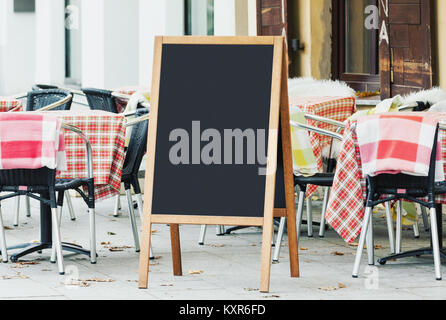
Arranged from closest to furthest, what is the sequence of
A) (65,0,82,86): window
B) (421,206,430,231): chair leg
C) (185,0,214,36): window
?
(421,206,430,231): chair leg, (185,0,214,36): window, (65,0,82,86): window

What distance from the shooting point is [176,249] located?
233 inches

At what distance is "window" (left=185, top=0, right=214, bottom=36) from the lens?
13297 mm

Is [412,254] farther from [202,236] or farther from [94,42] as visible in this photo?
[94,42]

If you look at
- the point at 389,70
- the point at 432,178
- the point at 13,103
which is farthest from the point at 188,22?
the point at 432,178

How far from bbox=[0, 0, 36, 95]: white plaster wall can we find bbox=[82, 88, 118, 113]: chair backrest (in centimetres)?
1312

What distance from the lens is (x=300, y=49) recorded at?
10898mm

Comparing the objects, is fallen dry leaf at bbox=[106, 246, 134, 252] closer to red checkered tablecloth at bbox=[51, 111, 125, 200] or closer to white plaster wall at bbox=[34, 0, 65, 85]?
red checkered tablecloth at bbox=[51, 111, 125, 200]

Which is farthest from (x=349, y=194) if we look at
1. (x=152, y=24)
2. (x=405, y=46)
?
(x=152, y=24)

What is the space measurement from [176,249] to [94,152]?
36.5 inches

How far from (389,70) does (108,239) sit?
3038 mm

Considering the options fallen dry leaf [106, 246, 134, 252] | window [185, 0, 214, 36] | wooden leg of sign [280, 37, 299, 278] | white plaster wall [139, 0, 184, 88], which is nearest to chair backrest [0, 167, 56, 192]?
fallen dry leaf [106, 246, 134, 252]

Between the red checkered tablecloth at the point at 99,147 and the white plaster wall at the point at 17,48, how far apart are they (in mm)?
15677

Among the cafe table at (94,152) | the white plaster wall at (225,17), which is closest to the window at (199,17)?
the white plaster wall at (225,17)
